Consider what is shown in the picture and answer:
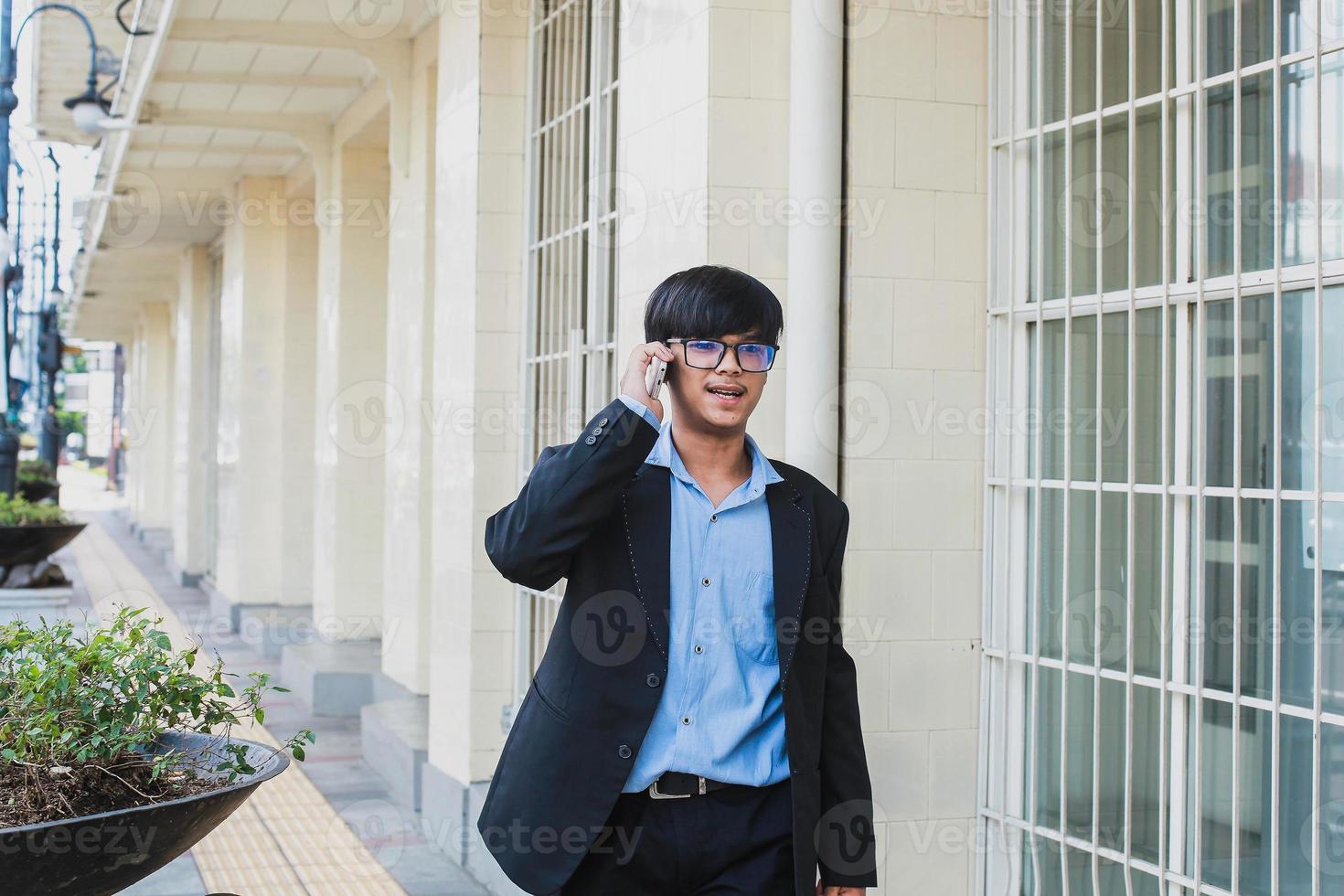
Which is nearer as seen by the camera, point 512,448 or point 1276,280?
point 1276,280

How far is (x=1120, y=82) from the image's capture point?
327 centimetres

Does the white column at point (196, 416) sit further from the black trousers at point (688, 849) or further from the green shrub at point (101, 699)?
the black trousers at point (688, 849)

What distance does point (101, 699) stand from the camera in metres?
2.41

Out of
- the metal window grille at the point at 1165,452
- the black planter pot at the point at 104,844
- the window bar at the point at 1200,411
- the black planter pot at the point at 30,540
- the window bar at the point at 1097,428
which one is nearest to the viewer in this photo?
the black planter pot at the point at 104,844

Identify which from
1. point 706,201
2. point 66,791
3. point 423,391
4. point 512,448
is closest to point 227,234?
point 423,391

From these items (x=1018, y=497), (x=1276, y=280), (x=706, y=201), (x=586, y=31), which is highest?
(x=586, y=31)

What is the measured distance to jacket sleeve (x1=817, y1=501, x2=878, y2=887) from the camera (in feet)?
7.58

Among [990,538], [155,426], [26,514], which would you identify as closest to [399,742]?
[990,538]

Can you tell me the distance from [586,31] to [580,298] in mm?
1009

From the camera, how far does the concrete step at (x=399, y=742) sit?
19.8 ft

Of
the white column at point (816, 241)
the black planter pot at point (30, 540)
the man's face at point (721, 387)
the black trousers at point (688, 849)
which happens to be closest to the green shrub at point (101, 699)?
the black trousers at point (688, 849)

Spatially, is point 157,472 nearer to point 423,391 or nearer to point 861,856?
point 423,391

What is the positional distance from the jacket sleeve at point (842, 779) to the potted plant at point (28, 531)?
325 inches

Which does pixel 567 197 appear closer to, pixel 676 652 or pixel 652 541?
pixel 652 541
